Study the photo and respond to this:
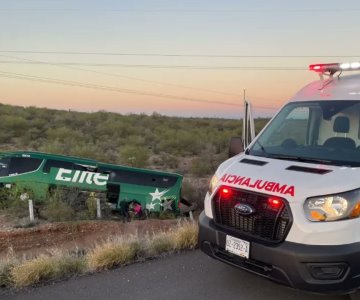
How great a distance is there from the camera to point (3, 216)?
12.1m

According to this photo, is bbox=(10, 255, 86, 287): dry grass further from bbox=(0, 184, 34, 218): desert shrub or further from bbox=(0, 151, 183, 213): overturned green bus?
bbox=(0, 184, 34, 218): desert shrub

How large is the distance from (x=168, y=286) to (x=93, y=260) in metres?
1.18

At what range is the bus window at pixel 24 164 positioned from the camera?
11.6m

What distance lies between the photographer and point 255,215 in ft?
15.0

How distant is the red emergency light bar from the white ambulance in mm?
17

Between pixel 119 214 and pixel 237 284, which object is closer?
pixel 237 284

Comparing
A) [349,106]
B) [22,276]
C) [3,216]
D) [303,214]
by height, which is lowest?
[3,216]

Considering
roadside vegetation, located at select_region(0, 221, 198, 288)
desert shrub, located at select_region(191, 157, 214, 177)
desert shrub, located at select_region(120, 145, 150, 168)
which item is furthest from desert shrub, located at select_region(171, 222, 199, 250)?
desert shrub, located at select_region(120, 145, 150, 168)

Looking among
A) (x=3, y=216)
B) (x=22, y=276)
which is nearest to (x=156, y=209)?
(x=3, y=216)

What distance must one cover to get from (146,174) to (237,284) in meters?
6.91

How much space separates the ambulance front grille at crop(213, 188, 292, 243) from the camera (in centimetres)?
438

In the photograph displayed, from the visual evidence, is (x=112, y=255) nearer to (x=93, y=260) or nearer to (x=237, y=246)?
(x=93, y=260)

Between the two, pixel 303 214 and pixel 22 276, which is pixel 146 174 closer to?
pixel 22 276

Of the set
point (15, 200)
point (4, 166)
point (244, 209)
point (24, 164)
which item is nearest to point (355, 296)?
point (244, 209)
